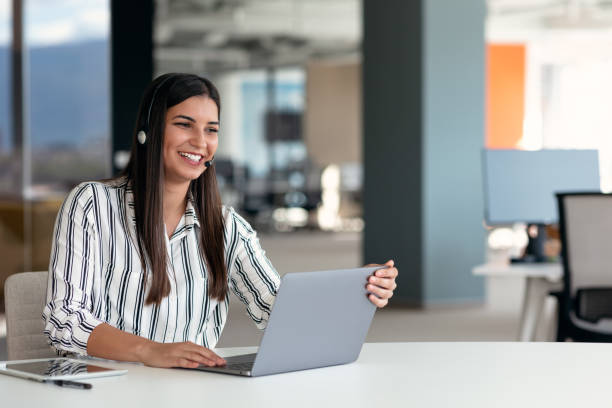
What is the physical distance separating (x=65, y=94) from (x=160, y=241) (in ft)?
18.1

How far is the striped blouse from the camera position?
220 cm

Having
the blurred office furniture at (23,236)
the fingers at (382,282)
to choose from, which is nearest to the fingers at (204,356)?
the fingers at (382,282)

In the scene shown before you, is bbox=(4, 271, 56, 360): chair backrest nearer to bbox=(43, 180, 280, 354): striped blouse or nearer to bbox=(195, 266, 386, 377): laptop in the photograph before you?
bbox=(43, 180, 280, 354): striped blouse

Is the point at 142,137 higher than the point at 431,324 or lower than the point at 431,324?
higher

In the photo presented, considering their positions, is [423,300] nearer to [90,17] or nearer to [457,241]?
[457,241]

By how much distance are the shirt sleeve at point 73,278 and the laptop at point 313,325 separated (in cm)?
35

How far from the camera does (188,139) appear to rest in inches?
94.7

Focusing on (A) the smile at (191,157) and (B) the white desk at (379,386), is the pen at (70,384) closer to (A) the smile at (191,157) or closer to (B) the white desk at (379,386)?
(B) the white desk at (379,386)

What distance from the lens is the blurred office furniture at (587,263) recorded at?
457 cm

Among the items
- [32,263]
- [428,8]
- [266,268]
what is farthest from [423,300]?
[266,268]

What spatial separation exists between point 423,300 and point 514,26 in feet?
35.2

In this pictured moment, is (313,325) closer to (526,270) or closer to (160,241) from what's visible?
(160,241)

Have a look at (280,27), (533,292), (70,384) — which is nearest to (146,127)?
(70,384)

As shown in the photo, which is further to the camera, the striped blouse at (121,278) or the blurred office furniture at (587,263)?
the blurred office furniture at (587,263)
